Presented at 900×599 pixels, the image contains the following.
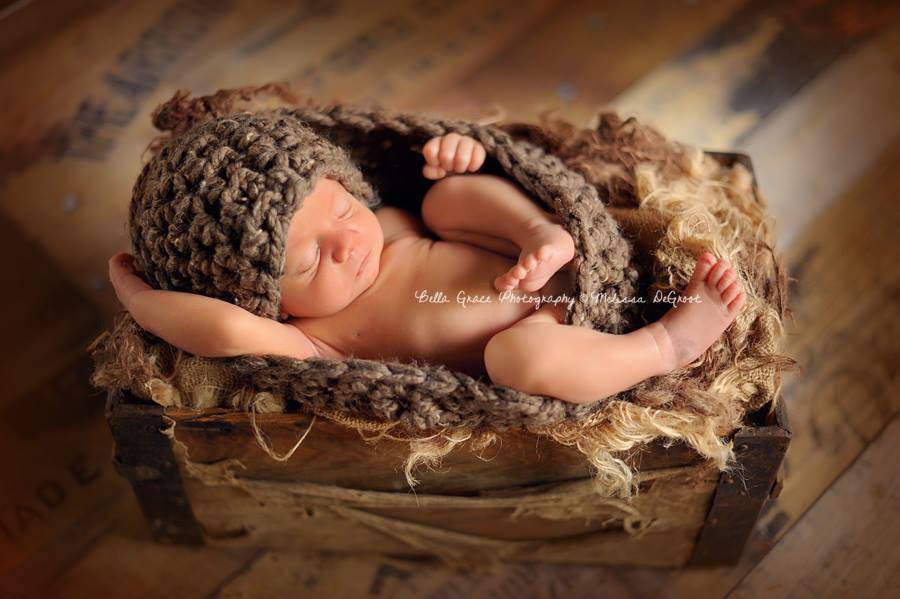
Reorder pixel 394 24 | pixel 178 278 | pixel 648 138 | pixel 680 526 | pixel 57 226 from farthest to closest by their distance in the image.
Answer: pixel 394 24, pixel 57 226, pixel 648 138, pixel 680 526, pixel 178 278

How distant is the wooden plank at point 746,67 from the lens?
160 cm

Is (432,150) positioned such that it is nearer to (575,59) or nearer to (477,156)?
(477,156)

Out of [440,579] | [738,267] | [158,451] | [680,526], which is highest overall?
[738,267]

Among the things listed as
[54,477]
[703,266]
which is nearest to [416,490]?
[703,266]

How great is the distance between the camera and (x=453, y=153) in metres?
1.09

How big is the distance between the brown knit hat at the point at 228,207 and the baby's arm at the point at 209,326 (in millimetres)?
27

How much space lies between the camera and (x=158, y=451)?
3.40 ft

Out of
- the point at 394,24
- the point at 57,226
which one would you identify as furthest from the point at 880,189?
the point at 57,226

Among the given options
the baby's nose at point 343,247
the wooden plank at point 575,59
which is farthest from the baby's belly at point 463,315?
the wooden plank at point 575,59

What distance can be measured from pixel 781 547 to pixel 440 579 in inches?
18.0

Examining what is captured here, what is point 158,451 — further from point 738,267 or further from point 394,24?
point 394,24

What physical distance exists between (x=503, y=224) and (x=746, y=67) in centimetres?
84

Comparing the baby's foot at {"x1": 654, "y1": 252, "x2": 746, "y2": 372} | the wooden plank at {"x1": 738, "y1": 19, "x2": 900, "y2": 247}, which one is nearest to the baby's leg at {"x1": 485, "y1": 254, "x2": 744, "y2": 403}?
the baby's foot at {"x1": 654, "y1": 252, "x2": 746, "y2": 372}

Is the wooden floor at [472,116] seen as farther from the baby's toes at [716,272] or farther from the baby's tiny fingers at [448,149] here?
the baby's tiny fingers at [448,149]
